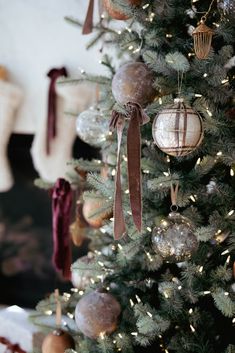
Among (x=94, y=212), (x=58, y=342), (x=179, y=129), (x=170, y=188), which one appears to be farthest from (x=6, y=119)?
(x=179, y=129)

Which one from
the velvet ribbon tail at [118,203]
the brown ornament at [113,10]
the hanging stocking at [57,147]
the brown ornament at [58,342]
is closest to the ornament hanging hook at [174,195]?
the velvet ribbon tail at [118,203]

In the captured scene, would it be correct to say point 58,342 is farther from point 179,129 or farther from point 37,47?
point 37,47

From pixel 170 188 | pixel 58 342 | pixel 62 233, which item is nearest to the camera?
pixel 170 188

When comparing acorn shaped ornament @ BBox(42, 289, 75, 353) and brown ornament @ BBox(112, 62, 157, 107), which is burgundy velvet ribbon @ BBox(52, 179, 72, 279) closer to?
acorn shaped ornament @ BBox(42, 289, 75, 353)

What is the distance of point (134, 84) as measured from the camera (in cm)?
128

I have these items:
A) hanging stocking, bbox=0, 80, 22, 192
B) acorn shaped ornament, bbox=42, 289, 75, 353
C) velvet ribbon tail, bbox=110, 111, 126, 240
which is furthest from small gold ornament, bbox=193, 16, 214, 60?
hanging stocking, bbox=0, 80, 22, 192

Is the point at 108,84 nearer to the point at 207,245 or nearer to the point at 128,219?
the point at 128,219

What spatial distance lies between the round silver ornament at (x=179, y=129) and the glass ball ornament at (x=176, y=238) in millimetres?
182

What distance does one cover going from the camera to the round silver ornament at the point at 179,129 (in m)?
1.12

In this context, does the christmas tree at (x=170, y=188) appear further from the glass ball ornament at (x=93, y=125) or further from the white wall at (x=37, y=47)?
the white wall at (x=37, y=47)

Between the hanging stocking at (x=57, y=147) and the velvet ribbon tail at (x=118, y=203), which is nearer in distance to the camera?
the velvet ribbon tail at (x=118, y=203)

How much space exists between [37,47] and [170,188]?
1.37m

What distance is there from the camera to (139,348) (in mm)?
1404

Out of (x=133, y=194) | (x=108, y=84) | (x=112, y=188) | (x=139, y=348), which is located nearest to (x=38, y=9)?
(x=108, y=84)
